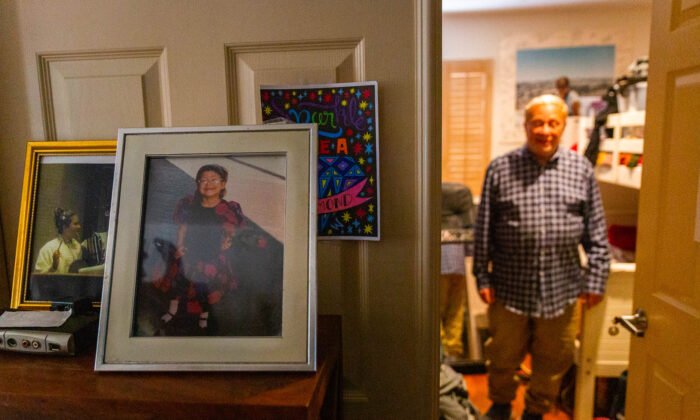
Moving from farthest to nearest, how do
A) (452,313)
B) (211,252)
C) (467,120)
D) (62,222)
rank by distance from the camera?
(467,120), (452,313), (62,222), (211,252)

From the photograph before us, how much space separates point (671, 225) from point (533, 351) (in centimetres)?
139

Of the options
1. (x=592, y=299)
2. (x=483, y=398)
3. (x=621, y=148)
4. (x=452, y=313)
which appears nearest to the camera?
(x=592, y=299)

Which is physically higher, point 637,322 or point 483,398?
point 637,322

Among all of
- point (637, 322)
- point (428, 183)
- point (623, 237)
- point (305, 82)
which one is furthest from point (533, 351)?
point (305, 82)

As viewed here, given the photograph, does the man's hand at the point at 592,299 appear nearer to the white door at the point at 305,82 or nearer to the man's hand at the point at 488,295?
the man's hand at the point at 488,295

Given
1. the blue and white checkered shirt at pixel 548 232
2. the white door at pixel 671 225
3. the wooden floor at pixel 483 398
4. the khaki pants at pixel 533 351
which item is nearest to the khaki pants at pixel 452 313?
the wooden floor at pixel 483 398

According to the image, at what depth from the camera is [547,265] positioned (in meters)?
2.26

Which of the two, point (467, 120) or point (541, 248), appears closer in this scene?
point (541, 248)

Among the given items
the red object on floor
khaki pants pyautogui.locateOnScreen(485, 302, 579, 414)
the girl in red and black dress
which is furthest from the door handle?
the red object on floor

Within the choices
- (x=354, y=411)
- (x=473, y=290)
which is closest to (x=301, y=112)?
(x=354, y=411)

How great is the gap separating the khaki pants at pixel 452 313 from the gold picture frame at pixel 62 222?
244cm

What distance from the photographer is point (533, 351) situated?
7.98 feet

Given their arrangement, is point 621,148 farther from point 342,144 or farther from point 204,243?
point 204,243

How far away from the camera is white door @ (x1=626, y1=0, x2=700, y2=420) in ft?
3.79
